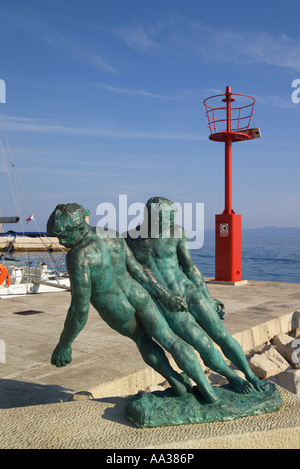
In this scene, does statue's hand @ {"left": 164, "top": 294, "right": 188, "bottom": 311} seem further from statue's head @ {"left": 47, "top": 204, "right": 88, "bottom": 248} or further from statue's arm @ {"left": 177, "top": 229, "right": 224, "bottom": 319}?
statue's head @ {"left": 47, "top": 204, "right": 88, "bottom": 248}

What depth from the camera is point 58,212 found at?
3.05 m

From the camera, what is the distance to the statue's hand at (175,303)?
10.7ft

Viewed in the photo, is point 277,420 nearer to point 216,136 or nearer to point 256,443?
point 256,443

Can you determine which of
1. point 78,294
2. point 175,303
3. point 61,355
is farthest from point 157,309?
point 61,355

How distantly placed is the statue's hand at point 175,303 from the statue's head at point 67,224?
0.79 m

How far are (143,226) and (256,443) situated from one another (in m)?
1.74

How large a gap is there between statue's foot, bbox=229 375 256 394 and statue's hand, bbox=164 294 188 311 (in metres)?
0.78

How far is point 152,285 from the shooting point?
3357 mm

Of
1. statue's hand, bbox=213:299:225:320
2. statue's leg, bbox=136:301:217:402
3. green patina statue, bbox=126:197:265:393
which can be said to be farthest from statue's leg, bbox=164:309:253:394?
statue's hand, bbox=213:299:225:320

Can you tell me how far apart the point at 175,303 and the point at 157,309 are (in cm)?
16

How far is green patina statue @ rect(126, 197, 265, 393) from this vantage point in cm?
343

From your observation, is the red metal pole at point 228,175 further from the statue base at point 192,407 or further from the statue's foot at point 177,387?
the statue's foot at point 177,387
